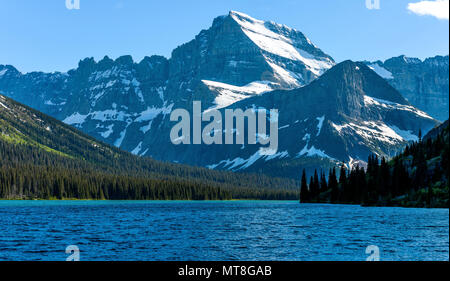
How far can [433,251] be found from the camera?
61.7 m

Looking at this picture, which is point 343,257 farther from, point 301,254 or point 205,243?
point 205,243

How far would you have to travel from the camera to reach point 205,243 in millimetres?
71188
